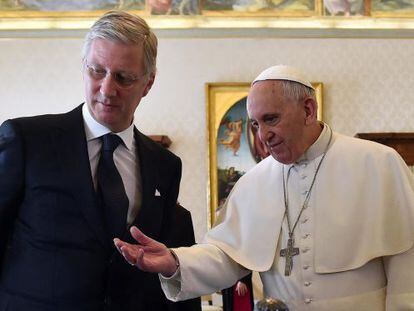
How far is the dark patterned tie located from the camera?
2.07 metres

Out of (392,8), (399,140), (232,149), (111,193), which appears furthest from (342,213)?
(392,8)

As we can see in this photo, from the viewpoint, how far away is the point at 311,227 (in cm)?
246

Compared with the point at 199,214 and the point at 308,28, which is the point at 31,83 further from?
the point at 308,28

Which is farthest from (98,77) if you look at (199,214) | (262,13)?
(262,13)

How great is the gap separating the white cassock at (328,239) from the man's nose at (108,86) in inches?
26.8

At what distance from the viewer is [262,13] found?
7574 mm

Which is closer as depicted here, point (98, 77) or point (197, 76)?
point (98, 77)

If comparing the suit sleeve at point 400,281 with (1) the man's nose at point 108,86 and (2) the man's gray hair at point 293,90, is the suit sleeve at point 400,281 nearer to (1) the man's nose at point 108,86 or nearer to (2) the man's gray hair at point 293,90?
(2) the man's gray hair at point 293,90

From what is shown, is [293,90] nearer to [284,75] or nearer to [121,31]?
[284,75]

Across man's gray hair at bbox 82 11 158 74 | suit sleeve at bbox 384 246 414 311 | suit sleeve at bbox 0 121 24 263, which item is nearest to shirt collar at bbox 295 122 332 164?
suit sleeve at bbox 384 246 414 311

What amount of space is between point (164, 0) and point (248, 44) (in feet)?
4.15

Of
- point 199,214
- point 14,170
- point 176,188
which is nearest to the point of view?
point 14,170

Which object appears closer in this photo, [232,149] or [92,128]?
[92,128]

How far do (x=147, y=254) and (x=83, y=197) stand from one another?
306mm
